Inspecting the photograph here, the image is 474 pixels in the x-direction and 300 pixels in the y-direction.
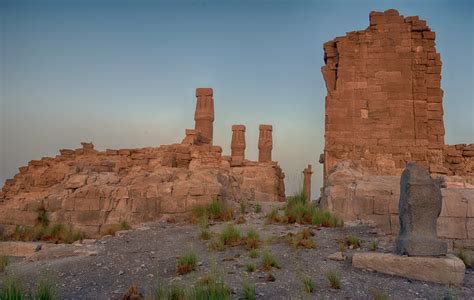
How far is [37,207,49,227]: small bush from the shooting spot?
9.16 m

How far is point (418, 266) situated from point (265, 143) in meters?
19.5

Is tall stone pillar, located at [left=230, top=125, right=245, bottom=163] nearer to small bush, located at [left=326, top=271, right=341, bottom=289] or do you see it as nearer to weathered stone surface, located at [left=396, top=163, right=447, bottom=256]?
weathered stone surface, located at [left=396, top=163, right=447, bottom=256]

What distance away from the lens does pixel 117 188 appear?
945 cm

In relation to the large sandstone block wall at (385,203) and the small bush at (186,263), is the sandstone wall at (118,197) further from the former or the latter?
the small bush at (186,263)

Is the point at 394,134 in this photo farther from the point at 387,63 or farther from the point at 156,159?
the point at 156,159

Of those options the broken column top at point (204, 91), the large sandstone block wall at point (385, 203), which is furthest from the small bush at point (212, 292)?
the broken column top at point (204, 91)

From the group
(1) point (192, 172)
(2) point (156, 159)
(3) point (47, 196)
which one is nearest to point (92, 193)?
(3) point (47, 196)

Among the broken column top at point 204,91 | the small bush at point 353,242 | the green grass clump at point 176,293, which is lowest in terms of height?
the green grass clump at point 176,293

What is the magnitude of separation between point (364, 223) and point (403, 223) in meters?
2.44

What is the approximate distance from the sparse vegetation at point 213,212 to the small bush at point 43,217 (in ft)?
11.2

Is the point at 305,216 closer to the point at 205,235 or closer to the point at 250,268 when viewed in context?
the point at 205,235

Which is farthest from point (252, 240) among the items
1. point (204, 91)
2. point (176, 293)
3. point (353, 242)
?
point (204, 91)

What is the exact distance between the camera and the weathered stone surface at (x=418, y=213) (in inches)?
191

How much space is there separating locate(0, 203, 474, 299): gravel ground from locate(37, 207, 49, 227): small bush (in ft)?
9.08
